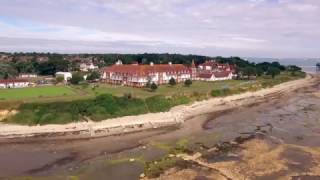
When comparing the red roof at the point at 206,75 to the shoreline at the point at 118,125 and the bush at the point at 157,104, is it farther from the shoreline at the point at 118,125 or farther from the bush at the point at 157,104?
the bush at the point at 157,104

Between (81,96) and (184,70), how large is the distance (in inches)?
1292

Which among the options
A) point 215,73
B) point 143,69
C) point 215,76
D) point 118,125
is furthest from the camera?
point 215,73

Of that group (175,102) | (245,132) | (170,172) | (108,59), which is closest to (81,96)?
(175,102)

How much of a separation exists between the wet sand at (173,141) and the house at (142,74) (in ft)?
67.1

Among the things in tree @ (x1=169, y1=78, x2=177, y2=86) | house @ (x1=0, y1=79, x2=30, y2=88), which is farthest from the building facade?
house @ (x1=0, y1=79, x2=30, y2=88)

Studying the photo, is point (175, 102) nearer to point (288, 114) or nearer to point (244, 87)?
point (288, 114)

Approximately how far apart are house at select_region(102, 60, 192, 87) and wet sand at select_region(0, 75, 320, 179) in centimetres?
2045

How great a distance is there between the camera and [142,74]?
72.3 meters

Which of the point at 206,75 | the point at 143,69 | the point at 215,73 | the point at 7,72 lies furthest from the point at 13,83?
the point at 215,73

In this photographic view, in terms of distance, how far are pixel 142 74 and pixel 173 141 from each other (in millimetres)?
33138

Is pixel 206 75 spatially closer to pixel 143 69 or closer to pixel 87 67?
pixel 143 69

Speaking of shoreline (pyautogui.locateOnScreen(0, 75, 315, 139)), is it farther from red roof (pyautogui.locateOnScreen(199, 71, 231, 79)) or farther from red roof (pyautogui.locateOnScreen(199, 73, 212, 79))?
red roof (pyautogui.locateOnScreen(199, 71, 231, 79))

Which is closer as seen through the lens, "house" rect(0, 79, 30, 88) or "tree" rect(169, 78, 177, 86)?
"house" rect(0, 79, 30, 88)

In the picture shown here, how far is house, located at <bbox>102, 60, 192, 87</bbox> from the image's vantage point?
72.7 meters
